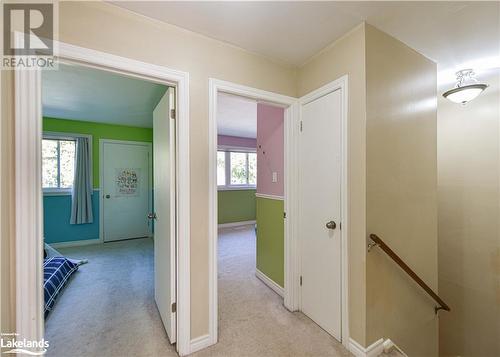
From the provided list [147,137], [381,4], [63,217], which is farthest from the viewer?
[147,137]

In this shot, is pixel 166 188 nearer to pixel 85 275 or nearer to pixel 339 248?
pixel 339 248

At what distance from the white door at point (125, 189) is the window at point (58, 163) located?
53cm

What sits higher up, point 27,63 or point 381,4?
point 381,4

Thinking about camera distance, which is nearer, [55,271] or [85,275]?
[55,271]

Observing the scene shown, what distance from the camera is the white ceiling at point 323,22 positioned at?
4.50 ft

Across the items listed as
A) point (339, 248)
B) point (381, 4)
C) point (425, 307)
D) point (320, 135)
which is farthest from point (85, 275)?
point (381, 4)

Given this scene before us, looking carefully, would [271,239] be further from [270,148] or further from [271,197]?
[270,148]


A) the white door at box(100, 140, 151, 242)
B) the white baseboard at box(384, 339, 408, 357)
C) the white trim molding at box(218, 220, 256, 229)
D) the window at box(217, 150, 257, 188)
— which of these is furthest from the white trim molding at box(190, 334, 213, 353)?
the window at box(217, 150, 257, 188)

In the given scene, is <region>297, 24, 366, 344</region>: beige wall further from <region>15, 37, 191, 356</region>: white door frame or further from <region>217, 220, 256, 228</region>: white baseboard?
<region>217, 220, 256, 228</region>: white baseboard

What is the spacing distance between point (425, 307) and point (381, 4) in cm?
252

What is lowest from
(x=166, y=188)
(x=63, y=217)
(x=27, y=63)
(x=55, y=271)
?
(x=55, y=271)

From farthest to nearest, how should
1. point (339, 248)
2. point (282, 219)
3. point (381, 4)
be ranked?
point (282, 219) < point (339, 248) < point (381, 4)

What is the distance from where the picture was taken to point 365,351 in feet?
4.90

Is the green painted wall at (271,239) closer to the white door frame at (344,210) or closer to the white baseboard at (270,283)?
the white baseboard at (270,283)
